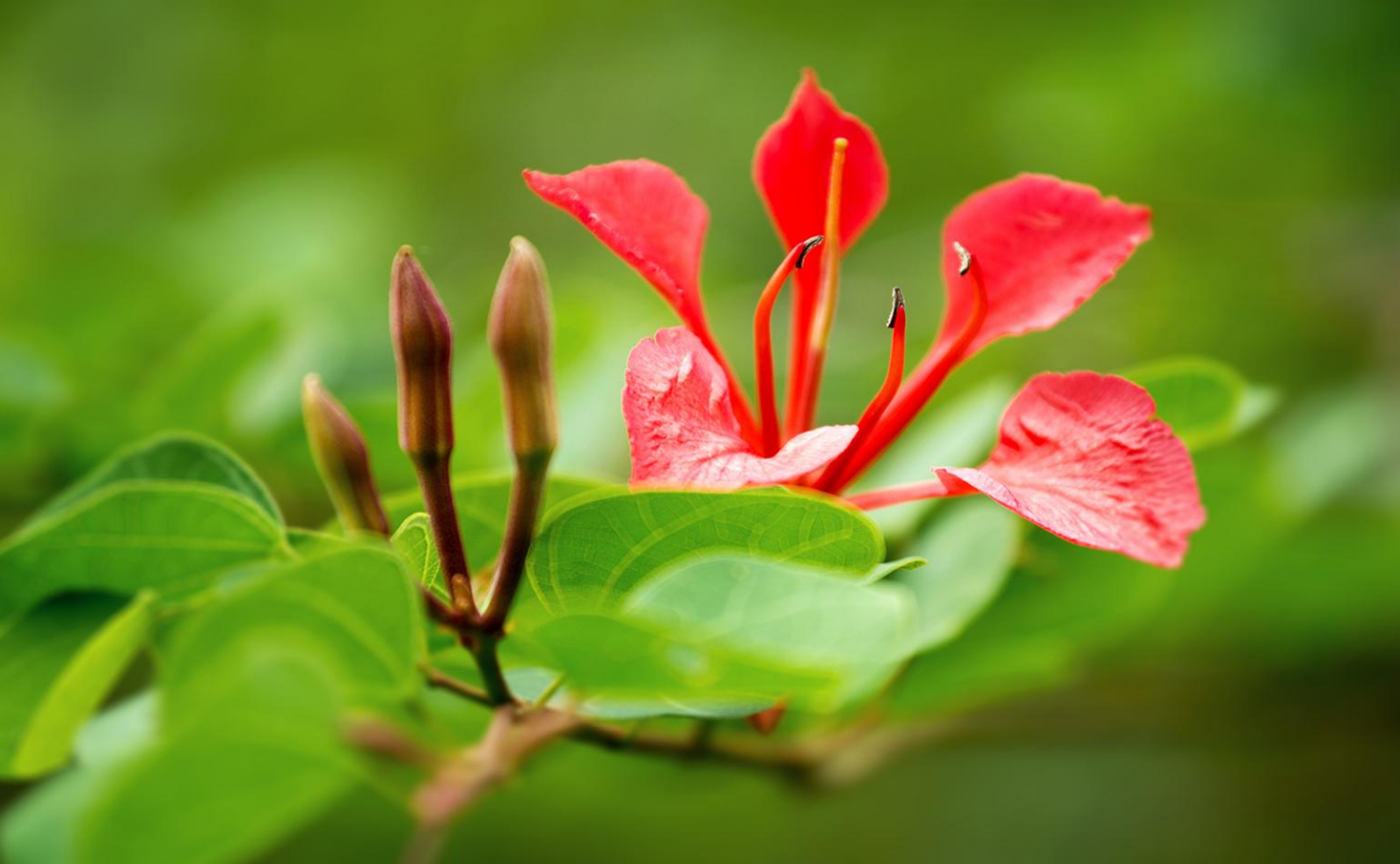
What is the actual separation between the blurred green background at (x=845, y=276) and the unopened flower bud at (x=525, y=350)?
43 cm

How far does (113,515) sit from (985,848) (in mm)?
2581

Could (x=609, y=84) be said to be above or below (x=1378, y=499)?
above

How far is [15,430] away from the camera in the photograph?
147cm

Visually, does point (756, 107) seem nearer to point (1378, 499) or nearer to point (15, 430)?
point (1378, 499)

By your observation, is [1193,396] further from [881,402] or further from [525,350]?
[525,350]

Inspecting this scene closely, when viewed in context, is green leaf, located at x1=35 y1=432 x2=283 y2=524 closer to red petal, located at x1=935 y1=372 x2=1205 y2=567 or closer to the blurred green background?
the blurred green background

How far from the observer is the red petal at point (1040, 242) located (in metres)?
0.94

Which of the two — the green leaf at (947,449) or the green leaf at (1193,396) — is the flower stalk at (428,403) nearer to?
the green leaf at (947,449)

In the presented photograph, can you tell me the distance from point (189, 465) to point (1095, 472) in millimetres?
621

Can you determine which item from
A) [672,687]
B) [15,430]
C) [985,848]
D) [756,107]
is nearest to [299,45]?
[756,107]

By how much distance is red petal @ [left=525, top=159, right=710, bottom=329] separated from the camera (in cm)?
86

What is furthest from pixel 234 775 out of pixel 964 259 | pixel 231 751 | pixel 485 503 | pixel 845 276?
pixel 845 276

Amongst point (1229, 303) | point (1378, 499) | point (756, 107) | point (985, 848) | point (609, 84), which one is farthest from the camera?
point (609, 84)

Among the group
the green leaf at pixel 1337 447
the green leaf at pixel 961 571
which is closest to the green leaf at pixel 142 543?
the green leaf at pixel 961 571
